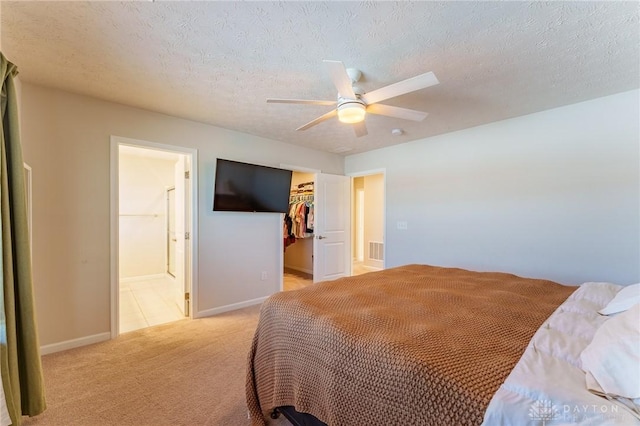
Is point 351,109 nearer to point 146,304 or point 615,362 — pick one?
point 615,362

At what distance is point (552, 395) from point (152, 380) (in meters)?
2.40

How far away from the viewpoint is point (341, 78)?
1.73m

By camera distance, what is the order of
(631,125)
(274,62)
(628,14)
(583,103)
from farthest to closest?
(583,103) < (631,125) < (274,62) < (628,14)

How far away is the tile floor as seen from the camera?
3268 mm

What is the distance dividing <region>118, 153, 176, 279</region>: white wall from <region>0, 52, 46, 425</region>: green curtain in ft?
12.3

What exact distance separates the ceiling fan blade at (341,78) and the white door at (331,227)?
2.59 m

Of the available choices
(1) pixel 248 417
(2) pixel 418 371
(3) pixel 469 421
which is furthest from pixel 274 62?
(1) pixel 248 417

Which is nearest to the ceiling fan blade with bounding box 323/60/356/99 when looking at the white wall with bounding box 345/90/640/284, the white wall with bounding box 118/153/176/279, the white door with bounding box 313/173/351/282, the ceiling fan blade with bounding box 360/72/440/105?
the ceiling fan blade with bounding box 360/72/440/105

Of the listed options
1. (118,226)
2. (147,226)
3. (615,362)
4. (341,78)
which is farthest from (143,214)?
(615,362)

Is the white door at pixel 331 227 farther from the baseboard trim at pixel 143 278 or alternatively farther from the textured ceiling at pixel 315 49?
the baseboard trim at pixel 143 278

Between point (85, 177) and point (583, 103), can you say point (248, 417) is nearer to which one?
point (85, 177)

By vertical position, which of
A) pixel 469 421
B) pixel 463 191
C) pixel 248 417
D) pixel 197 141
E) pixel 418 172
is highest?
pixel 197 141

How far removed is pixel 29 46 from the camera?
1848 mm

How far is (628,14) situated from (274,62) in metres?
2.06
